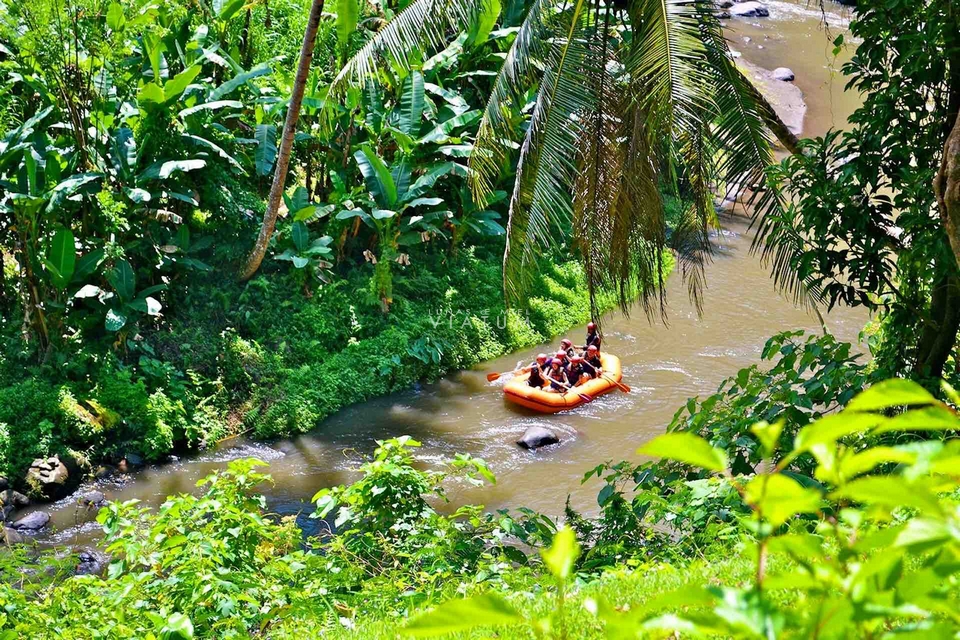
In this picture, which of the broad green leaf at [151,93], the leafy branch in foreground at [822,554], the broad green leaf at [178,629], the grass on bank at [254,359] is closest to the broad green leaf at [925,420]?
the leafy branch in foreground at [822,554]

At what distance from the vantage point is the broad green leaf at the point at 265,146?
11.9 m

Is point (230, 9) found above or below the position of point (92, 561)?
above

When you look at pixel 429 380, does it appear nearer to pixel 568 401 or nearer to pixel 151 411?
pixel 568 401

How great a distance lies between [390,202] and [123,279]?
3.61 m

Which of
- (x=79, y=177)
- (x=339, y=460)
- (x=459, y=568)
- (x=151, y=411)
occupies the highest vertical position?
(x=79, y=177)

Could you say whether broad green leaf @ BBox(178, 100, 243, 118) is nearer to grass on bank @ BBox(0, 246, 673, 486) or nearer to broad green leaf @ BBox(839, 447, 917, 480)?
grass on bank @ BBox(0, 246, 673, 486)

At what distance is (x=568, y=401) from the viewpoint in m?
11.7

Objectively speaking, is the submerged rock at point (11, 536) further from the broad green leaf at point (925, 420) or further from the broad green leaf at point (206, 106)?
the broad green leaf at point (925, 420)

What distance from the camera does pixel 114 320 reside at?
10.2m

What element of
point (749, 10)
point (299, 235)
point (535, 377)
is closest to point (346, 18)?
point (299, 235)

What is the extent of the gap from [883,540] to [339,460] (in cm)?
966

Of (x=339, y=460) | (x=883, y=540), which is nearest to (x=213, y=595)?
(x=883, y=540)

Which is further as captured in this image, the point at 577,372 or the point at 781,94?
the point at 781,94

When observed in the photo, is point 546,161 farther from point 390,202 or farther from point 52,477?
point 52,477
